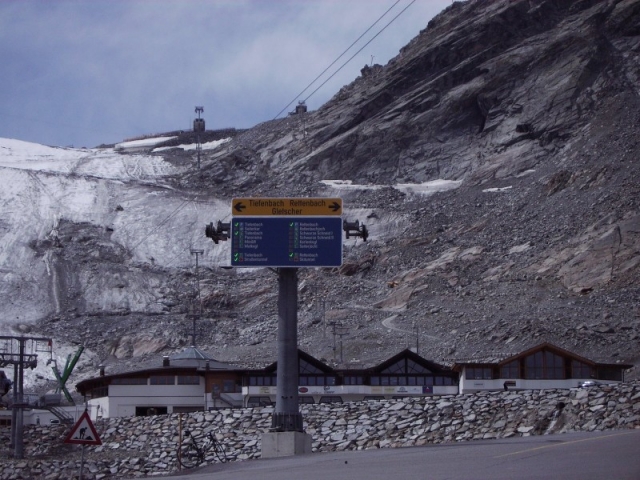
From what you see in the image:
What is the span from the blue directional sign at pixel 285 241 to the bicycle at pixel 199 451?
6.89m

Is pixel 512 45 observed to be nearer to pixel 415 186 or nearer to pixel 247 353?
pixel 415 186

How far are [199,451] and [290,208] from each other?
9136mm

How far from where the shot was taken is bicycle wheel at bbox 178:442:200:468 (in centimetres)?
3485

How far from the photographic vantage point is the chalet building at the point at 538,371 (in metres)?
58.8

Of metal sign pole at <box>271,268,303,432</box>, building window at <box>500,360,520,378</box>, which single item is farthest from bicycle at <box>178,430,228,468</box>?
building window at <box>500,360,520,378</box>

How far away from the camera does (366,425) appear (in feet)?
114

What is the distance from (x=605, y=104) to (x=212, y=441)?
106 meters

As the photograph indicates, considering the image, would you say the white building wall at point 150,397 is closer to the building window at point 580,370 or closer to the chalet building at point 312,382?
the chalet building at point 312,382

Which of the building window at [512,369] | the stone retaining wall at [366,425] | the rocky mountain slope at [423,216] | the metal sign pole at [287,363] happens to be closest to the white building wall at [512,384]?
the building window at [512,369]

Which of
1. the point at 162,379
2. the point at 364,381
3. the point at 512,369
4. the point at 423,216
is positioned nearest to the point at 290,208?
the point at 364,381

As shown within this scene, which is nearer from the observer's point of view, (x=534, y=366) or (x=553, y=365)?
(x=553, y=365)

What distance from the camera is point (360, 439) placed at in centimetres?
3403

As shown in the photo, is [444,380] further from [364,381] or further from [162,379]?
[162,379]

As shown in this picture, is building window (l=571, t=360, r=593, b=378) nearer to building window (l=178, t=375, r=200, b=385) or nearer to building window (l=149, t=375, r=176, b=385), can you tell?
building window (l=178, t=375, r=200, b=385)
